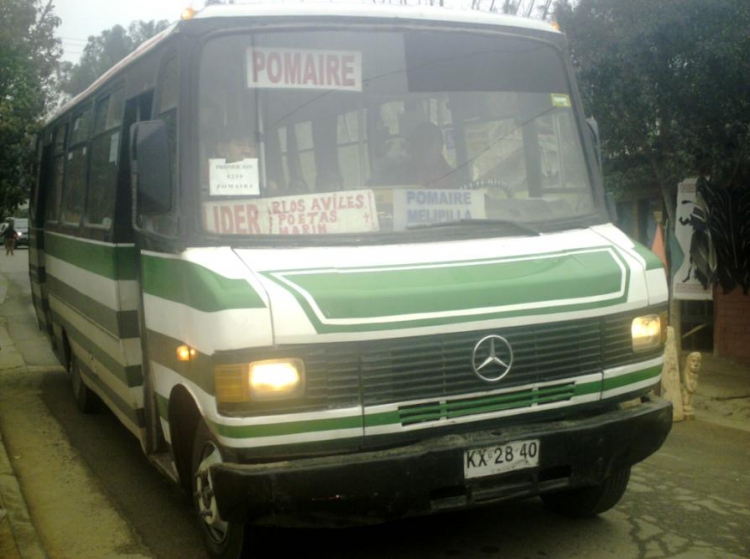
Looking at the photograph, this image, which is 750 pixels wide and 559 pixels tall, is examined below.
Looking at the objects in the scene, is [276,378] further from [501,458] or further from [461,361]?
[501,458]

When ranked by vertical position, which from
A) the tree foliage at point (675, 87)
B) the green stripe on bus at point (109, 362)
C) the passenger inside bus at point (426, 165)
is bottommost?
the green stripe on bus at point (109, 362)

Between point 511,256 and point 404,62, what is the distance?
3.84 feet

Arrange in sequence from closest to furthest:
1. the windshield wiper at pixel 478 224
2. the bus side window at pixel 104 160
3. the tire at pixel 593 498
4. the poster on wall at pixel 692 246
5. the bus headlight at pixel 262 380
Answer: the bus headlight at pixel 262 380 < the windshield wiper at pixel 478 224 < the tire at pixel 593 498 < the bus side window at pixel 104 160 < the poster on wall at pixel 692 246

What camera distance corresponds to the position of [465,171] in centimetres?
502

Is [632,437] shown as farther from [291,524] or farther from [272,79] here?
[272,79]

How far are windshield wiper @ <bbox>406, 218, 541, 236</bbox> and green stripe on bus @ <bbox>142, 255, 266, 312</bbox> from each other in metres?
1.00

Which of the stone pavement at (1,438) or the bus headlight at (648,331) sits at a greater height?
the bus headlight at (648,331)

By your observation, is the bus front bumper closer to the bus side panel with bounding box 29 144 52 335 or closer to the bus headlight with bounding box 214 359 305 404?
the bus headlight with bounding box 214 359 305 404

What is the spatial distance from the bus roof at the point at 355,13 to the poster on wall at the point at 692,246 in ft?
18.2

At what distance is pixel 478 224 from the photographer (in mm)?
4809

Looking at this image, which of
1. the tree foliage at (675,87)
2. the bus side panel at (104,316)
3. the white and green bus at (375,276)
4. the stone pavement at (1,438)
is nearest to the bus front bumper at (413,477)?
the white and green bus at (375,276)

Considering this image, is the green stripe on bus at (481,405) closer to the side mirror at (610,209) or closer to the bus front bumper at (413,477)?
the bus front bumper at (413,477)

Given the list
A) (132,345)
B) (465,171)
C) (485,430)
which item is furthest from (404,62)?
(132,345)

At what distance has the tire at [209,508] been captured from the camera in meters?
4.46
